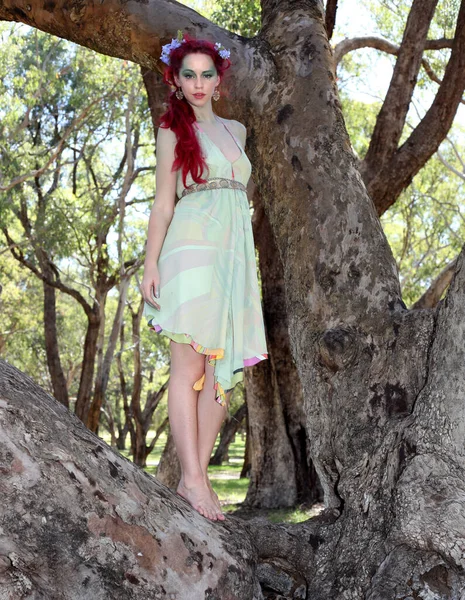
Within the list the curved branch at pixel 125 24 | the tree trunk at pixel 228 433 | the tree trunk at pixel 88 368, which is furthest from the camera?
the tree trunk at pixel 228 433

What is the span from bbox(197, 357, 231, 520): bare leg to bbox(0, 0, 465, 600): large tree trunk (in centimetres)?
35

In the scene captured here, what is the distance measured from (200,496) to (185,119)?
1.50 meters

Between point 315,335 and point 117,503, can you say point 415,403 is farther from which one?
point 117,503

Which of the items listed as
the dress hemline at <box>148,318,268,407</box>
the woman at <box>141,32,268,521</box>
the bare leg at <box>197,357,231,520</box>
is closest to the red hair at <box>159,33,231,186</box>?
the woman at <box>141,32,268,521</box>

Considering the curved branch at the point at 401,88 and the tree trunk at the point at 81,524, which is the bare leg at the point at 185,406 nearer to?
the tree trunk at the point at 81,524

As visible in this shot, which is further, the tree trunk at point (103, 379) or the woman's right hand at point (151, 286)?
the tree trunk at point (103, 379)

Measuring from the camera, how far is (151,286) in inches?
117

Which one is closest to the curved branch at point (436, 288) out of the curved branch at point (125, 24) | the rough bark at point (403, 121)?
the rough bark at point (403, 121)

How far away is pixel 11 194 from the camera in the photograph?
14695 mm

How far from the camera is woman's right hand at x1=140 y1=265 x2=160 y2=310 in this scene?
2.96 meters

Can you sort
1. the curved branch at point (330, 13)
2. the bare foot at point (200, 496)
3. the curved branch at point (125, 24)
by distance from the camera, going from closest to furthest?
1. the bare foot at point (200, 496)
2. the curved branch at point (125, 24)
3. the curved branch at point (330, 13)

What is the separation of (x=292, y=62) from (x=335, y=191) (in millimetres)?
826

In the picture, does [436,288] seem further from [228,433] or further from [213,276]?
[228,433]

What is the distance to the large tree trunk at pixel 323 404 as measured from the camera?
228 cm
